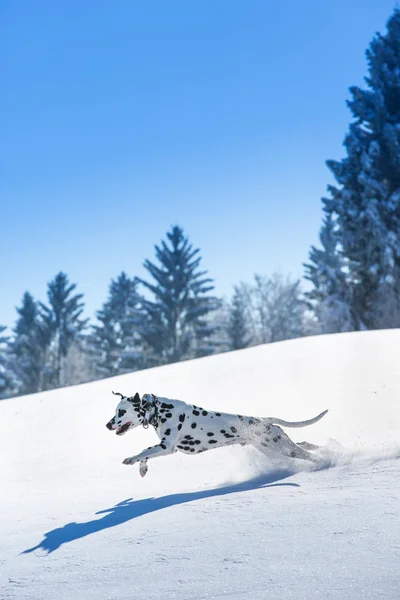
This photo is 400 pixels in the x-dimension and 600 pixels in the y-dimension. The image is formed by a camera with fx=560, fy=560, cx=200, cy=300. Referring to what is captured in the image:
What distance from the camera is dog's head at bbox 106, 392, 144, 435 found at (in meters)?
6.18

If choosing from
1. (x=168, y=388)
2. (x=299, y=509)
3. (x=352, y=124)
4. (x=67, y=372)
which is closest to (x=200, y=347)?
(x=67, y=372)

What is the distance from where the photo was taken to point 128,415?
245 inches

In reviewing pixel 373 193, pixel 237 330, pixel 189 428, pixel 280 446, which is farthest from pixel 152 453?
pixel 237 330

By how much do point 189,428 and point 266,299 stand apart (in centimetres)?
4623

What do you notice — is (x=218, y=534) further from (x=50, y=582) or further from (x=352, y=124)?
(x=352, y=124)

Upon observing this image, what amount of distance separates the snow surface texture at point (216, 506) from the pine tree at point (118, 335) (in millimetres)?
32579

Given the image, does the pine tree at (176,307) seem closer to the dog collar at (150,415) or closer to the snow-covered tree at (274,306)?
the snow-covered tree at (274,306)

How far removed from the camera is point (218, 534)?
4.30 m

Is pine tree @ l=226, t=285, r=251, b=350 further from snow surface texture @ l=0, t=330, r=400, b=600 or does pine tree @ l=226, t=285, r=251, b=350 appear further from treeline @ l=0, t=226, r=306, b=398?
snow surface texture @ l=0, t=330, r=400, b=600

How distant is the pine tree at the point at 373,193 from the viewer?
95.0 ft

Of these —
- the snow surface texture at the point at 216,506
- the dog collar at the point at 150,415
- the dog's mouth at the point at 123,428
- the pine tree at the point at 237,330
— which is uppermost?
the pine tree at the point at 237,330

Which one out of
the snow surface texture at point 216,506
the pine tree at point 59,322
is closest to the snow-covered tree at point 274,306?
the pine tree at point 59,322

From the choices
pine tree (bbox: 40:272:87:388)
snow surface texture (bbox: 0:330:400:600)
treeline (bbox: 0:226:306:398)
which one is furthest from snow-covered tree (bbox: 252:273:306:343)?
snow surface texture (bbox: 0:330:400:600)

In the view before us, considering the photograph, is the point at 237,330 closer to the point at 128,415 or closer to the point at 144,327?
the point at 144,327
